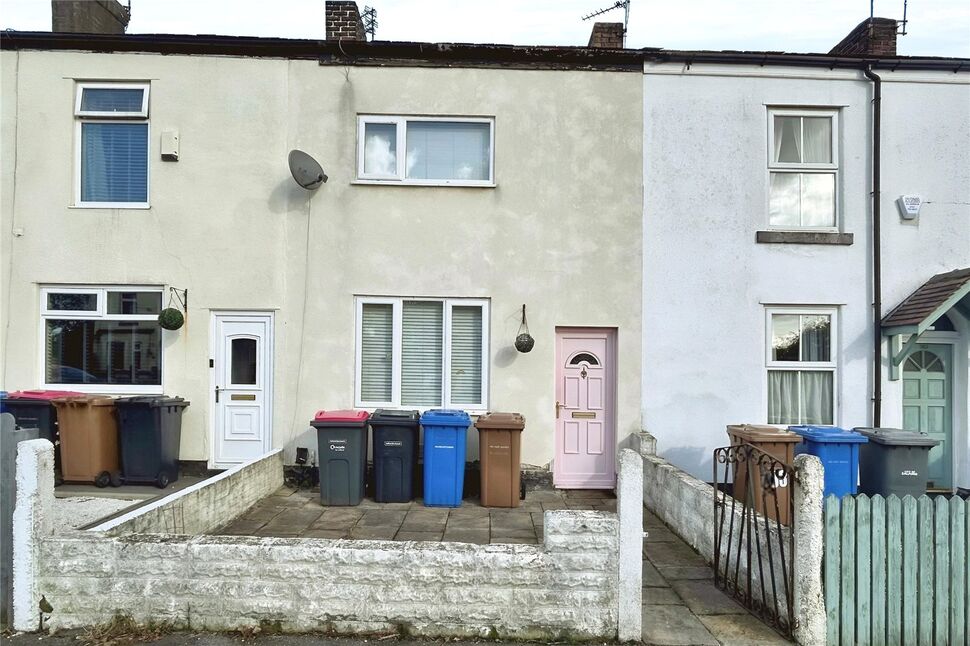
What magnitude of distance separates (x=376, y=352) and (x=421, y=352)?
2.05 feet

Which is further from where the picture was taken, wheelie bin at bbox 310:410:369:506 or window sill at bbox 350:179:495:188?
window sill at bbox 350:179:495:188

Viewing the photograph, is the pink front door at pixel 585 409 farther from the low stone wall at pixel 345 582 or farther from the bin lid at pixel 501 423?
the low stone wall at pixel 345 582

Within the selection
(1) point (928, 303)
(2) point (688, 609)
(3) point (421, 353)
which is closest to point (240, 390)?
(3) point (421, 353)

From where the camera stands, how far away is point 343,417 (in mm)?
7215

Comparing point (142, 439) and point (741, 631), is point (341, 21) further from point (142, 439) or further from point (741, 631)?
point (741, 631)

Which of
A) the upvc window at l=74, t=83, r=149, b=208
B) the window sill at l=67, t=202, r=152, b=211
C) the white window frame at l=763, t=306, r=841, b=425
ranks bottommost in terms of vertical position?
the white window frame at l=763, t=306, r=841, b=425

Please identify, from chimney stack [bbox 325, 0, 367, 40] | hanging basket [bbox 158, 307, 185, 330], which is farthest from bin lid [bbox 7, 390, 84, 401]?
chimney stack [bbox 325, 0, 367, 40]

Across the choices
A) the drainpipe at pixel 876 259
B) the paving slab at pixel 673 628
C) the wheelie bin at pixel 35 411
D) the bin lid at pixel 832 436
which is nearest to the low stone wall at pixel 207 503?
the wheelie bin at pixel 35 411

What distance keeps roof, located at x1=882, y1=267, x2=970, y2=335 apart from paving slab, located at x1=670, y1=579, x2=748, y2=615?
467cm

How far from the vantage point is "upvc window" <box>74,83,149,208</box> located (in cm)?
832

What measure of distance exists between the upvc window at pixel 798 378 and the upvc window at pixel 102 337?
842 cm

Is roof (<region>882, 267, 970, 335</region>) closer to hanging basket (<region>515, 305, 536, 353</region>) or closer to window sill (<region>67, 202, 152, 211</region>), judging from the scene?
hanging basket (<region>515, 305, 536, 353</region>)

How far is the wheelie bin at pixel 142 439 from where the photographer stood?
7.39 m

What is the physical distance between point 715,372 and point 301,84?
272 inches
